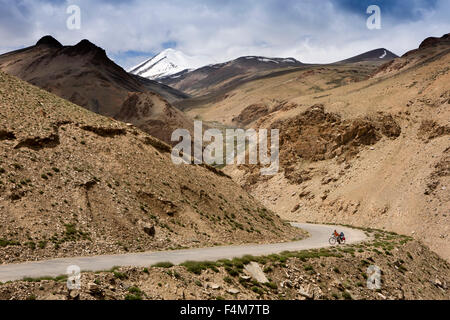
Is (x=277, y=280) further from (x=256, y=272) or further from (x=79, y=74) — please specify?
(x=79, y=74)

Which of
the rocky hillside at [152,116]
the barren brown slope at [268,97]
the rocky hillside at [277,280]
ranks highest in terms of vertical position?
the barren brown slope at [268,97]

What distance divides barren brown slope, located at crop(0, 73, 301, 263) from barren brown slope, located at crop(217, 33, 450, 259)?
17414 mm

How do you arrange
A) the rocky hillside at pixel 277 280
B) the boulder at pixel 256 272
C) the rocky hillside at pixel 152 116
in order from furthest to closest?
the rocky hillside at pixel 152 116 < the boulder at pixel 256 272 < the rocky hillside at pixel 277 280

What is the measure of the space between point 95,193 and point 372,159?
153 feet

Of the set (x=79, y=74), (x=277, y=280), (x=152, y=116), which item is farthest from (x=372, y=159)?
(x=79, y=74)

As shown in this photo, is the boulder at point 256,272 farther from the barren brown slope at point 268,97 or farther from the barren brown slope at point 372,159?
the barren brown slope at point 268,97

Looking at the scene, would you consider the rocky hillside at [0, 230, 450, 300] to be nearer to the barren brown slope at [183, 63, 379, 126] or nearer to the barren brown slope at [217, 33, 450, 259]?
the barren brown slope at [217, 33, 450, 259]

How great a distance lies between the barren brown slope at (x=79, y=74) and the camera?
107688 millimetres

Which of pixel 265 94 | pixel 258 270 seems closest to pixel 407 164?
pixel 258 270

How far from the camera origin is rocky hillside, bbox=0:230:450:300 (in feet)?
39.6

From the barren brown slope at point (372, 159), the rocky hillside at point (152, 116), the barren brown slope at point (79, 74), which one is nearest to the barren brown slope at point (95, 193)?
the barren brown slope at point (372, 159)

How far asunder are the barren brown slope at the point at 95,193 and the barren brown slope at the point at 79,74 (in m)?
57.7

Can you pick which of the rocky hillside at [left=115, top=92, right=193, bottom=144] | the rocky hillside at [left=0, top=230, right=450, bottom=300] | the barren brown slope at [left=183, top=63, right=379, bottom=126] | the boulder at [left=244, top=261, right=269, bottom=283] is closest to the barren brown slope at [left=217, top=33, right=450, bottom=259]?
the rocky hillside at [left=0, top=230, right=450, bottom=300]

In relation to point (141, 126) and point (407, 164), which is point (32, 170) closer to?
point (407, 164)
